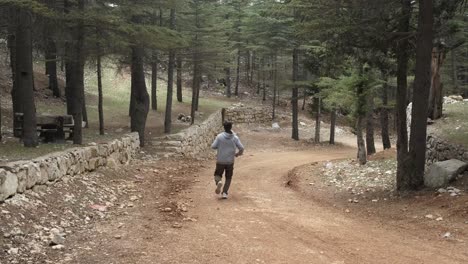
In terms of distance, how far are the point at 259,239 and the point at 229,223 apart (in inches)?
43.4

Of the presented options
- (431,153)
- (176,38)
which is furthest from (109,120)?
(431,153)

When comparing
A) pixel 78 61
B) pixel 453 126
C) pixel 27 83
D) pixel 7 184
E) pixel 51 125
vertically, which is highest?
pixel 78 61

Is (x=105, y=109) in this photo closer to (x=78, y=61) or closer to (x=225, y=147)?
(x=78, y=61)

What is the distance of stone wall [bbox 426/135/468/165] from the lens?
11.2m

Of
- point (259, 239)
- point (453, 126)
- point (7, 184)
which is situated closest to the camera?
point (7, 184)

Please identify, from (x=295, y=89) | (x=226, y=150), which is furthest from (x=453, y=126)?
(x=295, y=89)

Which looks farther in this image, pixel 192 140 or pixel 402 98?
pixel 192 140

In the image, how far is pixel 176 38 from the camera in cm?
1542

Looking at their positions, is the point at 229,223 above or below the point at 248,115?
above

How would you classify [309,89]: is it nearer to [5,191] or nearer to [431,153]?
[431,153]

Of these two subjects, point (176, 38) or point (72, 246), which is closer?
point (72, 246)

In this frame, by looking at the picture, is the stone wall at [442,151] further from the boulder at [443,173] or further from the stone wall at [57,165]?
the stone wall at [57,165]

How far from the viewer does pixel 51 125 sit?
1416cm

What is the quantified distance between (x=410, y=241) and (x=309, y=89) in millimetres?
24343
